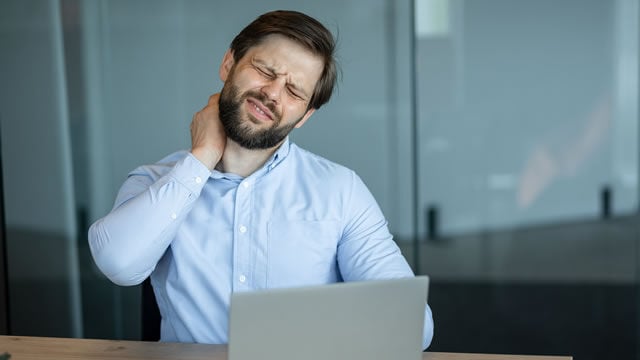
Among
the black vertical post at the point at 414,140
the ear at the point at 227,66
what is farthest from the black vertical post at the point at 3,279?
the ear at the point at 227,66

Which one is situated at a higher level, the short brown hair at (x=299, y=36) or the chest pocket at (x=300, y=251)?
the short brown hair at (x=299, y=36)

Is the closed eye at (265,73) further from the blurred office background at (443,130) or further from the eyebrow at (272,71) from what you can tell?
the blurred office background at (443,130)

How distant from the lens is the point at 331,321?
1.31m

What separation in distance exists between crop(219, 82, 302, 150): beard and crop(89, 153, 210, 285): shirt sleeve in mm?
141

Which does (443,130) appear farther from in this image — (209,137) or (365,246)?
(209,137)

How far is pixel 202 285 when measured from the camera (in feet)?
6.55

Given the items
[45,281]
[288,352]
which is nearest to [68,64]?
[45,281]

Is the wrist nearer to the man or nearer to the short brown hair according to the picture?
the man

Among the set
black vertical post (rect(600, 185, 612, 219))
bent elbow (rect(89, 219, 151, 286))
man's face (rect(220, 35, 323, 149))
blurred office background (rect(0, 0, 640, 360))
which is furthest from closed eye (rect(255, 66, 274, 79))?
black vertical post (rect(600, 185, 612, 219))

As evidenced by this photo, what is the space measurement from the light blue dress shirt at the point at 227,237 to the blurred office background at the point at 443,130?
1499 mm

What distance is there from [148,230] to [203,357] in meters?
0.34

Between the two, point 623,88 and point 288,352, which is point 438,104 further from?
point 288,352

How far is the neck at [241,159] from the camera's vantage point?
2070mm

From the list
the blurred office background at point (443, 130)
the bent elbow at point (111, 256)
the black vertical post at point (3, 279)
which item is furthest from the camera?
the black vertical post at point (3, 279)
